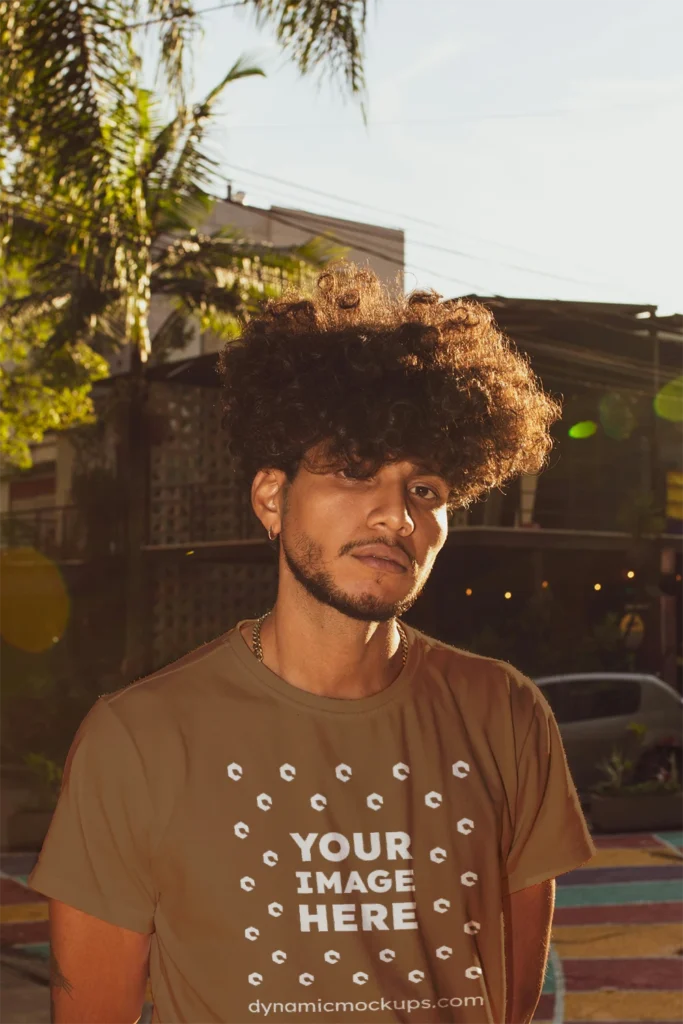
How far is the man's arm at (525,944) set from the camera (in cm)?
249

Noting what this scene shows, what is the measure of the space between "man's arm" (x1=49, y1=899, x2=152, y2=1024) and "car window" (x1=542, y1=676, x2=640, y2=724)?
12407mm

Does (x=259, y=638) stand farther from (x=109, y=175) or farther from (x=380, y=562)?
(x=109, y=175)

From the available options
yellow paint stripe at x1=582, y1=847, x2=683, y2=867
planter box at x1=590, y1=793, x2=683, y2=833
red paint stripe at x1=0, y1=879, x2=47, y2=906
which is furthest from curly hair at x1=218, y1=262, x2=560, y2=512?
planter box at x1=590, y1=793, x2=683, y2=833

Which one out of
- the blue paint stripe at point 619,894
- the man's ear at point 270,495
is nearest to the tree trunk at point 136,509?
Answer: the blue paint stripe at point 619,894

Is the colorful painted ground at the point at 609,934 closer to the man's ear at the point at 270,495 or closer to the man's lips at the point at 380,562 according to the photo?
the man's ear at the point at 270,495

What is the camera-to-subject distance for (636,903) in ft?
32.7

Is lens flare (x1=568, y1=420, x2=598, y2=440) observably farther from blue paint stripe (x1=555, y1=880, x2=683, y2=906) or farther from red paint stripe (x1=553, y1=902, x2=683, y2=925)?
red paint stripe (x1=553, y1=902, x2=683, y2=925)

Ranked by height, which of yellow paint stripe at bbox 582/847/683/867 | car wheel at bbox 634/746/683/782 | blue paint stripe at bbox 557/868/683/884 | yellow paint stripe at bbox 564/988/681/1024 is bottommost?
yellow paint stripe at bbox 582/847/683/867

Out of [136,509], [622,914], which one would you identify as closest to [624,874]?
[622,914]

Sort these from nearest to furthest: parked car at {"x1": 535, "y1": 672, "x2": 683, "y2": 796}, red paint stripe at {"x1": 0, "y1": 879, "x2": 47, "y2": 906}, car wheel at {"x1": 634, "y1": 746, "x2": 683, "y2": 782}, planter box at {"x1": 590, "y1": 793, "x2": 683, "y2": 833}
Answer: red paint stripe at {"x1": 0, "y1": 879, "x2": 47, "y2": 906} → planter box at {"x1": 590, "y1": 793, "x2": 683, "y2": 833} → car wheel at {"x1": 634, "y1": 746, "x2": 683, "y2": 782} → parked car at {"x1": 535, "y1": 672, "x2": 683, "y2": 796}

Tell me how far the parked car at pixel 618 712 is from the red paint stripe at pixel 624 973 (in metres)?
5.76

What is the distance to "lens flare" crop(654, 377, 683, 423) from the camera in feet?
73.5

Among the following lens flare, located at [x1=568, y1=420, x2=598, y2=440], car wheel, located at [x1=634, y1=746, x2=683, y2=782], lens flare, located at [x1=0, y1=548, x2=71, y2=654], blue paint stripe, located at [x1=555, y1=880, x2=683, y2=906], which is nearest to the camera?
blue paint stripe, located at [x1=555, y1=880, x2=683, y2=906]

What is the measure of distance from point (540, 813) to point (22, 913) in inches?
307
